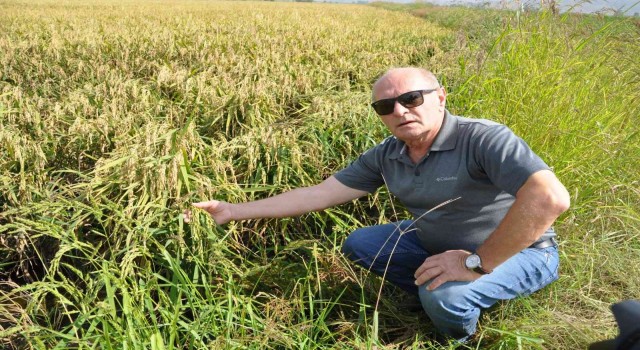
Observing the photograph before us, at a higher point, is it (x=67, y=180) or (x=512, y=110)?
(x=512, y=110)

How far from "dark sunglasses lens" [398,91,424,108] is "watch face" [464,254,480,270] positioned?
1.93 feet

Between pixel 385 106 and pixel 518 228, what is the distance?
67cm

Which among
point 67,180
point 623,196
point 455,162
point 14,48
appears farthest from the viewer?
point 14,48

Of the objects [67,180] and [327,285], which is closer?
[327,285]

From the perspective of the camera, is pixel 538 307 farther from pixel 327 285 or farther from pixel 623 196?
pixel 623 196

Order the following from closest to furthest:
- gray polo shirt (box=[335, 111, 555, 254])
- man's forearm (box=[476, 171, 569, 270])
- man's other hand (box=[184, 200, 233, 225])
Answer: man's forearm (box=[476, 171, 569, 270])
gray polo shirt (box=[335, 111, 555, 254])
man's other hand (box=[184, 200, 233, 225])

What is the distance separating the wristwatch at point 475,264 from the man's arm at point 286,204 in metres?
0.64

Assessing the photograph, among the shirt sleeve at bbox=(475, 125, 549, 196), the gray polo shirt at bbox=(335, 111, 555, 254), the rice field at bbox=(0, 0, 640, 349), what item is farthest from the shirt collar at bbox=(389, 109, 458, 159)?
the rice field at bbox=(0, 0, 640, 349)

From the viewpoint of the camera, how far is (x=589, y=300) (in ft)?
7.80

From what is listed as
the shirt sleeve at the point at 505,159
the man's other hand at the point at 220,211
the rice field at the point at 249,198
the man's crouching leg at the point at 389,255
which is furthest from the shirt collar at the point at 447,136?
the man's other hand at the point at 220,211

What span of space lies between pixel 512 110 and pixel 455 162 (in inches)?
51.3

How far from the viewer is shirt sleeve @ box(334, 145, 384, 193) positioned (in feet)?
8.38

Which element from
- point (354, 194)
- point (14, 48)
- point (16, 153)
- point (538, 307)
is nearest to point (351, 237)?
point (354, 194)

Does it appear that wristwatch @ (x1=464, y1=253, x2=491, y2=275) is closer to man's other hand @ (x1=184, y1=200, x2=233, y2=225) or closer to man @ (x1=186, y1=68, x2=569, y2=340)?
man @ (x1=186, y1=68, x2=569, y2=340)
